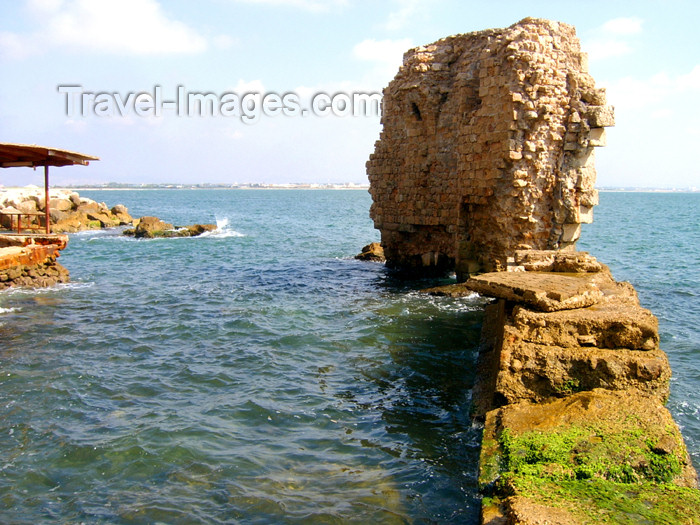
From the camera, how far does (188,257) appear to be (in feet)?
86.6

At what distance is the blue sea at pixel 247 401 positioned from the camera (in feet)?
20.1

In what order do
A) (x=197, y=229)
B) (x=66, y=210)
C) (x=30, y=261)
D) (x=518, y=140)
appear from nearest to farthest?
(x=518, y=140)
(x=30, y=261)
(x=197, y=229)
(x=66, y=210)

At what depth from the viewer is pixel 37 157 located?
18.5 metres

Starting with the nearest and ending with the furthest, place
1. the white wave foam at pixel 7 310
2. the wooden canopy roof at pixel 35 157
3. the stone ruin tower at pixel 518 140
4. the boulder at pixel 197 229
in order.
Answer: the stone ruin tower at pixel 518 140 < the white wave foam at pixel 7 310 < the wooden canopy roof at pixel 35 157 < the boulder at pixel 197 229

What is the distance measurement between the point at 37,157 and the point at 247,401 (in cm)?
1392

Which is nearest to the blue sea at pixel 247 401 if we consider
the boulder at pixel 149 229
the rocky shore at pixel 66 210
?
the boulder at pixel 149 229

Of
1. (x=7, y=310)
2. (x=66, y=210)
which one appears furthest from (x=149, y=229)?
(x=7, y=310)

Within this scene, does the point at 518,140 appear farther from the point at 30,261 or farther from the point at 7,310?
the point at 30,261

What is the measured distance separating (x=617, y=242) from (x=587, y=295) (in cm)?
3236

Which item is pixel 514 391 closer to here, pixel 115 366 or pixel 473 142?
pixel 115 366

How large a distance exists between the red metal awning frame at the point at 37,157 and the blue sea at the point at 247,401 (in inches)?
160

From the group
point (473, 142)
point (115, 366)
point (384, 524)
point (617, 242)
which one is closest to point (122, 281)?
point (115, 366)

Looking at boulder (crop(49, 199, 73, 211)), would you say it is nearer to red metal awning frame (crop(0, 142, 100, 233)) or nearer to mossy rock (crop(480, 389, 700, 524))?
red metal awning frame (crop(0, 142, 100, 233))

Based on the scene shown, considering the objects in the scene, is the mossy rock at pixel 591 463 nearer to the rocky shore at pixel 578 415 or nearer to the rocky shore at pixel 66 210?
the rocky shore at pixel 578 415
